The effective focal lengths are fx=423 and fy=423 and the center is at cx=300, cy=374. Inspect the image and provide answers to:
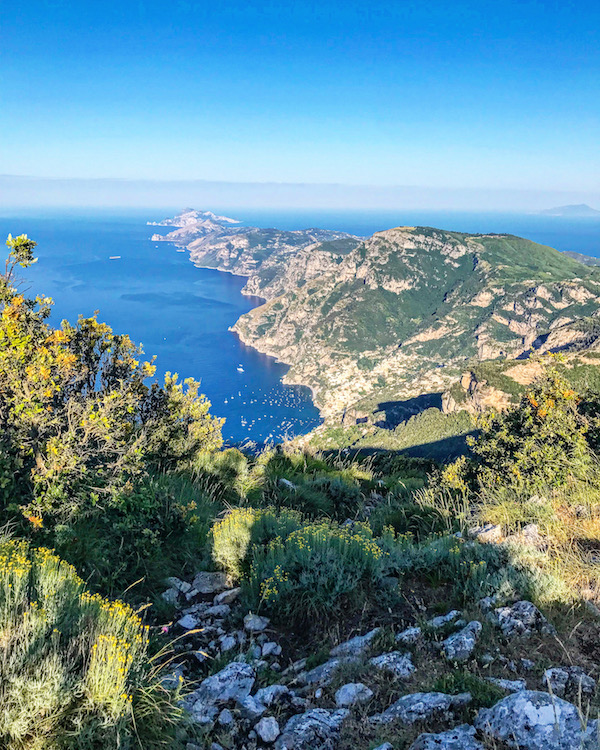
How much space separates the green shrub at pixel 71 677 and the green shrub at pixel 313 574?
150 cm

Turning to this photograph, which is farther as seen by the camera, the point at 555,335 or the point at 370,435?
the point at 555,335

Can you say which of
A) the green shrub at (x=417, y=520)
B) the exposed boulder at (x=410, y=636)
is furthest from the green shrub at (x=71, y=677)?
the green shrub at (x=417, y=520)

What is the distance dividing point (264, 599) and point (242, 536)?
3.83ft

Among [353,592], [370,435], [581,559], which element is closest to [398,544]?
[353,592]

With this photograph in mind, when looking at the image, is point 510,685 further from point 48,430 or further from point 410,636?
point 48,430

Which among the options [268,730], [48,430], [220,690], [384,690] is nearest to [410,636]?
[384,690]

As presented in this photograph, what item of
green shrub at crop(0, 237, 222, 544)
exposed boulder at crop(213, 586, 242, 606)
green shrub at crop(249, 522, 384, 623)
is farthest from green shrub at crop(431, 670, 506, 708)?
green shrub at crop(0, 237, 222, 544)

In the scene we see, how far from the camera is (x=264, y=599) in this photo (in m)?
4.26

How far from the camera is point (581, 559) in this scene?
4.26 metres

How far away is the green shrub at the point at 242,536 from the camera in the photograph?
5195mm

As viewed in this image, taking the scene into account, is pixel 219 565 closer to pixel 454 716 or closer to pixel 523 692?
pixel 454 716

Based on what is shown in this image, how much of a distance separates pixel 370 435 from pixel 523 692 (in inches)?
5227

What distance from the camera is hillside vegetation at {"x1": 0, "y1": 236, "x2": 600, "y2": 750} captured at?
2.61 metres

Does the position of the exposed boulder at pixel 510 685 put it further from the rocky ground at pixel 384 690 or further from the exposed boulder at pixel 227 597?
the exposed boulder at pixel 227 597
